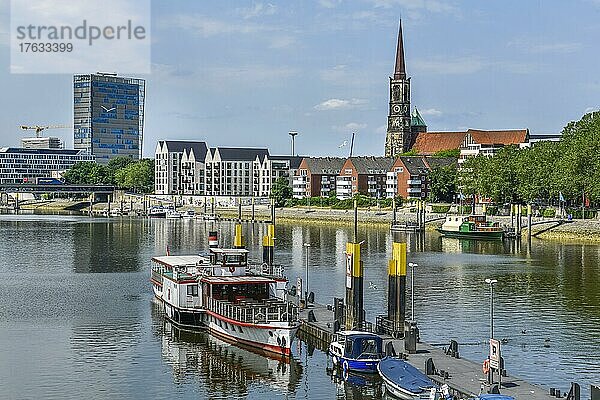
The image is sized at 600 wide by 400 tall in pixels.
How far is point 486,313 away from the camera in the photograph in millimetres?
61750

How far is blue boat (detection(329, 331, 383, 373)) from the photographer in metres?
43.8

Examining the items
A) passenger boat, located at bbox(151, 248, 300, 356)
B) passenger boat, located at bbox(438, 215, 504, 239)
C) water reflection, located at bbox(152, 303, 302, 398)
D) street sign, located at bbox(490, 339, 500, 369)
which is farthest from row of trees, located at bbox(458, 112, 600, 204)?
street sign, located at bbox(490, 339, 500, 369)

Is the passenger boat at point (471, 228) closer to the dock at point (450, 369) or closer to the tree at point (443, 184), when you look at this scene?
the tree at point (443, 184)

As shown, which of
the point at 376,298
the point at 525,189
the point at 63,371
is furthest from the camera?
the point at 525,189

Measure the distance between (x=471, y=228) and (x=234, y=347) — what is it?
274 feet

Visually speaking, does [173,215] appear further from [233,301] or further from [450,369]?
[450,369]

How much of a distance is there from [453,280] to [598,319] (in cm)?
2049

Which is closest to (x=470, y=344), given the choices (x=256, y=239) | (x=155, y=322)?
(x=155, y=322)

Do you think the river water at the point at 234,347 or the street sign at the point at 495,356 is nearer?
the street sign at the point at 495,356

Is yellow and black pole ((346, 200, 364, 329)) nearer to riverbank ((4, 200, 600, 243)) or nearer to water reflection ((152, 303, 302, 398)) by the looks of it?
water reflection ((152, 303, 302, 398))

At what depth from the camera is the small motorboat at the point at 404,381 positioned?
37.6 meters

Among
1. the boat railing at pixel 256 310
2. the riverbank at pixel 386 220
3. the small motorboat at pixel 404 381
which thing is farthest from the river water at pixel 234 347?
the riverbank at pixel 386 220

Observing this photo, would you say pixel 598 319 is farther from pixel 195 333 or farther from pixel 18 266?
pixel 18 266

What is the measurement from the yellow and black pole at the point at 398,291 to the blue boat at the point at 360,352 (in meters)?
3.65
